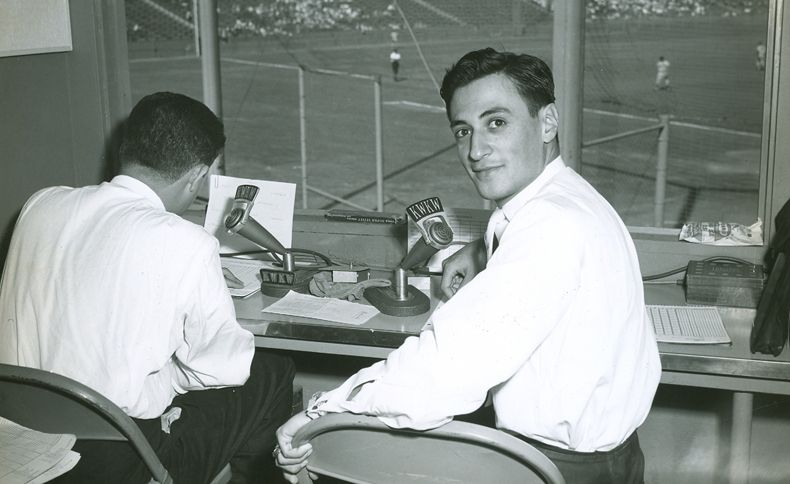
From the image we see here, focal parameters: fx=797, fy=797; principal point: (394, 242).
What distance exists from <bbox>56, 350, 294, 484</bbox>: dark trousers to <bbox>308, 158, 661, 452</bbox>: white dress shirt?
48 cm

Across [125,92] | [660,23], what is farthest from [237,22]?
[125,92]

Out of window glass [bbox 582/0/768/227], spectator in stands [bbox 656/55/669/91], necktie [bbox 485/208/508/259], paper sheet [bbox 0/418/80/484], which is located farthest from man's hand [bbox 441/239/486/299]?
spectator in stands [bbox 656/55/669/91]

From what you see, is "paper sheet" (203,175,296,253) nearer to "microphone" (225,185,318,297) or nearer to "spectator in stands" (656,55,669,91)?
"microphone" (225,185,318,297)

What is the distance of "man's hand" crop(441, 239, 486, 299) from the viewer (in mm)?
1981

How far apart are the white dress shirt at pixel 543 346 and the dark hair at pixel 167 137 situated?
27.8 inches

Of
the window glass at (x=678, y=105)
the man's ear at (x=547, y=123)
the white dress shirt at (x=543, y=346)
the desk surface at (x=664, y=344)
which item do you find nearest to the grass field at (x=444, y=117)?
the window glass at (x=678, y=105)

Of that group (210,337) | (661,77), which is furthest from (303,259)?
(661,77)

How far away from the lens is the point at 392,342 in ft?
5.98

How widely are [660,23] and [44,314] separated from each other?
23.5 m

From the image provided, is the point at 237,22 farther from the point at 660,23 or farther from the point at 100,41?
the point at 100,41

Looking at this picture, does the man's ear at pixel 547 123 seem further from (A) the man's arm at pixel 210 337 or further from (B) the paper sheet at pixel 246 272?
(B) the paper sheet at pixel 246 272

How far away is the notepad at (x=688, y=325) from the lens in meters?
1.69

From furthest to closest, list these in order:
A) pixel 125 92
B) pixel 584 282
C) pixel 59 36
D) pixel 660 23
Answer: pixel 660 23 < pixel 125 92 < pixel 59 36 < pixel 584 282

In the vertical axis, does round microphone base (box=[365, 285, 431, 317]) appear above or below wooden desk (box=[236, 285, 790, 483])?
above
